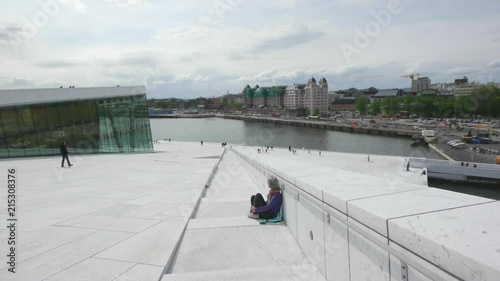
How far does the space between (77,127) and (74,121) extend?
0.52 meters

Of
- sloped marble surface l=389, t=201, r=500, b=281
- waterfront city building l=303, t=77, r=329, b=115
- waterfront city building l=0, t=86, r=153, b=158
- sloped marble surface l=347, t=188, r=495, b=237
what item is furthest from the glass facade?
waterfront city building l=303, t=77, r=329, b=115

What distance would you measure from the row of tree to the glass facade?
348 ft

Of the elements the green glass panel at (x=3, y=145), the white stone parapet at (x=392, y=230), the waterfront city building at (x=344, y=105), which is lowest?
the waterfront city building at (x=344, y=105)

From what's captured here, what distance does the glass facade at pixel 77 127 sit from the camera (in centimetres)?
2102

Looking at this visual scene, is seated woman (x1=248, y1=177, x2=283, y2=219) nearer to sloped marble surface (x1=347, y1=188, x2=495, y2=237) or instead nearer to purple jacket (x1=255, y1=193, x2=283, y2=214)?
purple jacket (x1=255, y1=193, x2=283, y2=214)

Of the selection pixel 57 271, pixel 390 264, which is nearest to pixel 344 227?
pixel 390 264

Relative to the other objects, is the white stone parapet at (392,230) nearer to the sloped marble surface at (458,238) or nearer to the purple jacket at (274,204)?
the sloped marble surface at (458,238)

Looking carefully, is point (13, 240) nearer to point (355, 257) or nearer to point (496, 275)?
point (355, 257)

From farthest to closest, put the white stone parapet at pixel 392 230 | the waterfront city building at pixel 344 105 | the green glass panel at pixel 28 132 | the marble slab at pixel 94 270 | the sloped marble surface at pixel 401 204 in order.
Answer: the waterfront city building at pixel 344 105, the green glass panel at pixel 28 132, the marble slab at pixel 94 270, the sloped marble surface at pixel 401 204, the white stone parapet at pixel 392 230

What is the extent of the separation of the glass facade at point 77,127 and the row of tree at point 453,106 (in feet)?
348

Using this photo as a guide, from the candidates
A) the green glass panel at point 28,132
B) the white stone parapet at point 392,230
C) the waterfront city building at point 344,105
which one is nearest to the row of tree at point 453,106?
the waterfront city building at point 344,105

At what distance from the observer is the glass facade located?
21.0 meters

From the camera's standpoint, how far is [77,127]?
79.0ft

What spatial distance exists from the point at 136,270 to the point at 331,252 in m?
2.39
